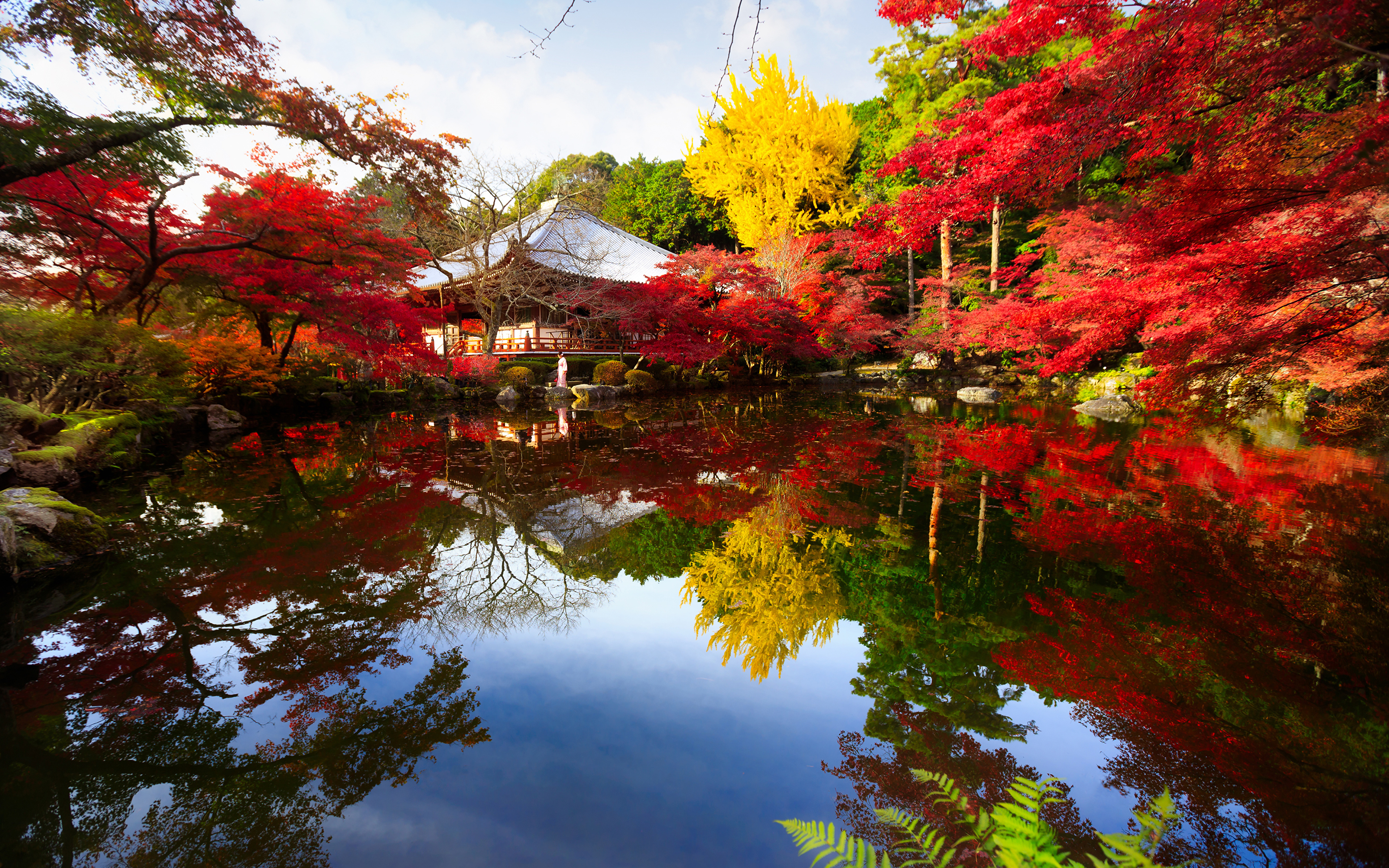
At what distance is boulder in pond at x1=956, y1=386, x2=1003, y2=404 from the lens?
1223 centimetres

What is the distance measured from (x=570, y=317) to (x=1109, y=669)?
1637 centimetres

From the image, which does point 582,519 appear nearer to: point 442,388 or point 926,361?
point 442,388

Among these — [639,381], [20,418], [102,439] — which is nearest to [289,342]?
[102,439]

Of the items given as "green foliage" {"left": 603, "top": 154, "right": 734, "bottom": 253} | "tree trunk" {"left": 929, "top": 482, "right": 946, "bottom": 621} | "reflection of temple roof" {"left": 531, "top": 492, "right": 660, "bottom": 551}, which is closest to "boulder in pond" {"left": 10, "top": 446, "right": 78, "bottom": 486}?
"reflection of temple roof" {"left": 531, "top": 492, "right": 660, "bottom": 551}

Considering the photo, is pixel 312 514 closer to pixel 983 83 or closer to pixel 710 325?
pixel 710 325

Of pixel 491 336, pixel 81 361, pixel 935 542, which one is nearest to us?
pixel 935 542

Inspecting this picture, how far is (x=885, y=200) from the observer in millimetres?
17562

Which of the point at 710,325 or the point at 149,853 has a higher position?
the point at 710,325

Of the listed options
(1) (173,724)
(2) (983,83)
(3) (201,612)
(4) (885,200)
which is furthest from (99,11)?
(4) (885,200)

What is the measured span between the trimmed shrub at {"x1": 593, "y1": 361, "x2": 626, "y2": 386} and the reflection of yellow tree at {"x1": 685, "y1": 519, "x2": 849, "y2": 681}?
36.5 feet

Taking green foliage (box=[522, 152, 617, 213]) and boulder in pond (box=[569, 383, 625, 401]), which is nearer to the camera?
boulder in pond (box=[569, 383, 625, 401])

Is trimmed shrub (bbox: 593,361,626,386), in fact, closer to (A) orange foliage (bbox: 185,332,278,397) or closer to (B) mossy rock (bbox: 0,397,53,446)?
(A) orange foliage (bbox: 185,332,278,397)

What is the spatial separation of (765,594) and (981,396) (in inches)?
439

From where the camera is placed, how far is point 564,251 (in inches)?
565
